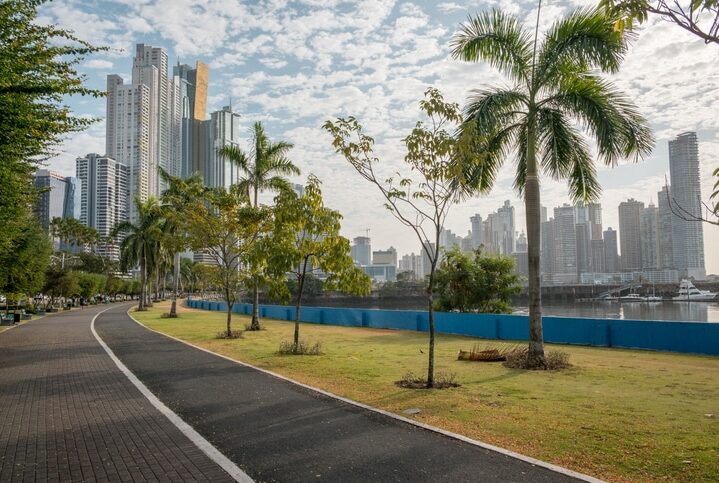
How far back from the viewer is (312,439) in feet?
22.0

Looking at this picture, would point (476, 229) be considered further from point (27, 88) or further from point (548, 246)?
point (27, 88)

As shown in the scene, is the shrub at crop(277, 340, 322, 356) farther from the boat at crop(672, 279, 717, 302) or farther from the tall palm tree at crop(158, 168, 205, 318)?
the boat at crop(672, 279, 717, 302)

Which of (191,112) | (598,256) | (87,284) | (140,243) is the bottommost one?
(87,284)

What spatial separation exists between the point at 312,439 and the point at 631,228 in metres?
58.7

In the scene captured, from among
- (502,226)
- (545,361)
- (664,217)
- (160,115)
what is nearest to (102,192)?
(160,115)

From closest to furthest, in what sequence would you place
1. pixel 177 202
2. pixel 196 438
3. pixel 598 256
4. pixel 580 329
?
A: 1. pixel 196 438
2. pixel 580 329
3. pixel 177 202
4. pixel 598 256

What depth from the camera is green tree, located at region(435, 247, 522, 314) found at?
28.8 metres

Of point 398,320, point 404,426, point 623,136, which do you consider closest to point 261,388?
point 404,426

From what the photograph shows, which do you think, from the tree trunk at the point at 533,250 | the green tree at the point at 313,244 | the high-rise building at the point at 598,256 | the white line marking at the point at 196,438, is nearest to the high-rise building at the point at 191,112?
the green tree at the point at 313,244

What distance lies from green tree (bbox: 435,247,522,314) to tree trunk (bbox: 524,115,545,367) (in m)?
14.9

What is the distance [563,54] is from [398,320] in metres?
17.0

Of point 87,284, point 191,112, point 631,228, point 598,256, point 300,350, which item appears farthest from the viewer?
point 191,112

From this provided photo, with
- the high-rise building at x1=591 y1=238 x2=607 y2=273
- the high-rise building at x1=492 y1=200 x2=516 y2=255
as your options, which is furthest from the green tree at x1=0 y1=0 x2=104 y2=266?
the high-rise building at x1=591 y1=238 x2=607 y2=273

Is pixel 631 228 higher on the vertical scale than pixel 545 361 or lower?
higher
